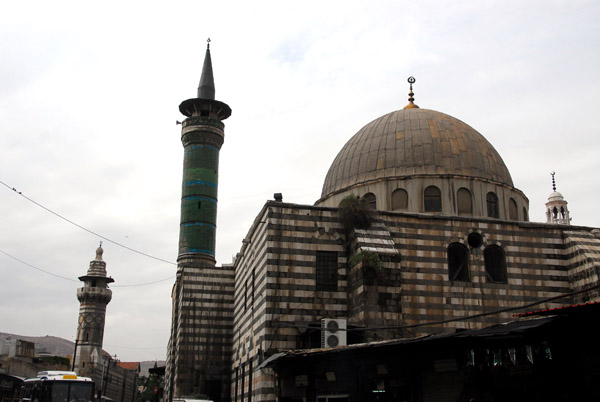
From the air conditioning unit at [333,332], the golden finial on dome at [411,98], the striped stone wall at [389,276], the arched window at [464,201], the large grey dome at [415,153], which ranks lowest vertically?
the air conditioning unit at [333,332]

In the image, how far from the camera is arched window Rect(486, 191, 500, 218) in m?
26.9

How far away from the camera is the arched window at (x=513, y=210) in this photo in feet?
90.6

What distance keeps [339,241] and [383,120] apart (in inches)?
380

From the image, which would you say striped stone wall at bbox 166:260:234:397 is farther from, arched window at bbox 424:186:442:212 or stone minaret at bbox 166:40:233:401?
arched window at bbox 424:186:442:212

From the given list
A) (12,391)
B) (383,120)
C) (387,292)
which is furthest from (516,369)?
(12,391)

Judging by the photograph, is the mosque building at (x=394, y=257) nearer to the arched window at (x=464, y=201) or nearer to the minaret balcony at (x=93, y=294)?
the arched window at (x=464, y=201)

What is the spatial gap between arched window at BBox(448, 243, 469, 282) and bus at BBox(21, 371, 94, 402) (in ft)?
43.5

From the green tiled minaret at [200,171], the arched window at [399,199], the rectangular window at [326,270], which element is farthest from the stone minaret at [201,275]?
the rectangular window at [326,270]

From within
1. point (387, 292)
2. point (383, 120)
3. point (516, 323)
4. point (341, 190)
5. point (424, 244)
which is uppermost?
point (383, 120)

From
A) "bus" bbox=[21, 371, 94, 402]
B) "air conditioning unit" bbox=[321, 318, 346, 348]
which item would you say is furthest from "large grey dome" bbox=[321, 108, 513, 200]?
"bus" bbox=[21, 371, 94, 402]

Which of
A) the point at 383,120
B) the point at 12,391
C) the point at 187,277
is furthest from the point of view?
the point at 187,277

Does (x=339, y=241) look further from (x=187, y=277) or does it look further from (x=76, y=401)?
(x=187, y=277)

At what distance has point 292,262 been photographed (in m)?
21.9

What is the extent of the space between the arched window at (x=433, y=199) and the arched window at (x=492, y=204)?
2.37m
